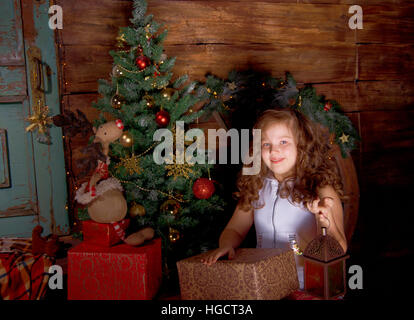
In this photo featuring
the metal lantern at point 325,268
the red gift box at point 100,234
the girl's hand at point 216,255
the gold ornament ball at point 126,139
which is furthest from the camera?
the gold ornament ball at point 126,139

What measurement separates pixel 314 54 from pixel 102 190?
182cm

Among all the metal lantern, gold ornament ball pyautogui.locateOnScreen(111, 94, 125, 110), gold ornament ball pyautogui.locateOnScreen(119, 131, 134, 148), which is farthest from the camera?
gold ornament ball pyautogui.locateOnScreen(111, 94, 125, 110)

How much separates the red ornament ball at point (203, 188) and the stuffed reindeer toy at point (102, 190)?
328 mm

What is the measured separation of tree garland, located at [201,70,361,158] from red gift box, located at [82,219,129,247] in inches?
40.6

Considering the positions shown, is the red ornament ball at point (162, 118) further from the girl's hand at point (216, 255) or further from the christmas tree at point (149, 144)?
the girl's hand at point (216, 255)

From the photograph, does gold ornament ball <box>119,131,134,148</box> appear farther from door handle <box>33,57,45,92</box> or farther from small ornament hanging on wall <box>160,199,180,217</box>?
door handle <box>33,57,45,92</box>

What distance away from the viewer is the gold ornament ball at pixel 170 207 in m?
1.71

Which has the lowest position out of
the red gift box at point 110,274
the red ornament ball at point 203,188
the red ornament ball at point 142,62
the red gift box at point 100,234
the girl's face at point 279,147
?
the red gift box at point 110,274

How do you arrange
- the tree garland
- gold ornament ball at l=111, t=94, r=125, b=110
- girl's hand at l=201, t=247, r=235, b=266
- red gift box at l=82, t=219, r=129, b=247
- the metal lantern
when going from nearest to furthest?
the metal lantern
girl's hand at l=201, t=247, r=235, b=266
red gift box at l=82, t=219, r=129, b=247
gold ornament ball at l=111, t=94, r=125, b=110
the tree garland

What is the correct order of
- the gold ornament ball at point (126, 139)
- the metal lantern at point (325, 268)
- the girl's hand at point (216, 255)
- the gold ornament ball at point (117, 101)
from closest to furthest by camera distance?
the metal lantern at point (325, 268) < the girl's hand at point (216, 255) < the gold ornament ball at point (126, 139) < the gold ornament ball at point (117, 101)

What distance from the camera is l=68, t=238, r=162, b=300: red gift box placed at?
4.64 feet

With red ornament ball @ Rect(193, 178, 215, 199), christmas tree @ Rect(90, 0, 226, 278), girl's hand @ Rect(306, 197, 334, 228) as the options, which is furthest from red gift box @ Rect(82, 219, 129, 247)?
girl's hand @ Rect(306, 197, 334, 228)

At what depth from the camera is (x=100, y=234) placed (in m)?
1.49

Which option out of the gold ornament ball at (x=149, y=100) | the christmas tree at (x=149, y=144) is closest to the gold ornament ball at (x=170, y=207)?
the christmas tree at (x=149, y=144)
